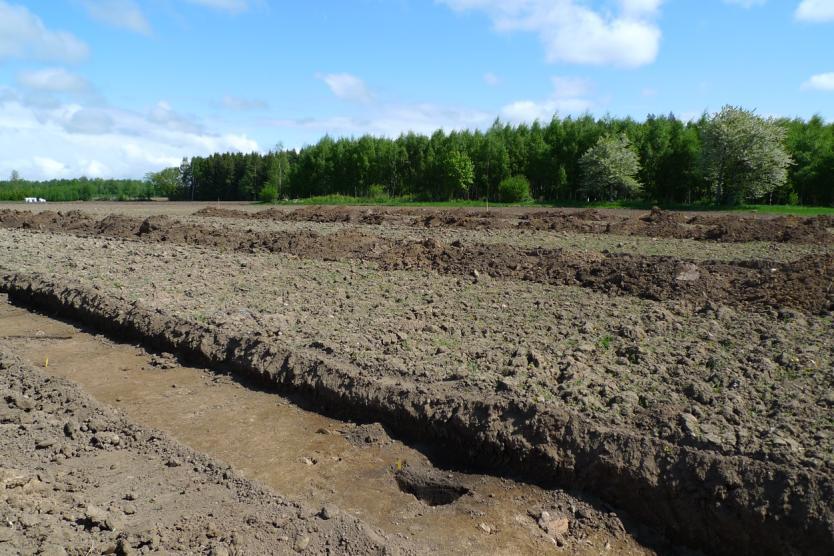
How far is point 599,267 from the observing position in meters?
10.5

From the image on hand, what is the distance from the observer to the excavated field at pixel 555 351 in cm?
407

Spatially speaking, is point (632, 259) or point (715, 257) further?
point (715, 257)

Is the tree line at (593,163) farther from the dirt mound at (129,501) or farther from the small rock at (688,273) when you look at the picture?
the dirt mound at (129,501)

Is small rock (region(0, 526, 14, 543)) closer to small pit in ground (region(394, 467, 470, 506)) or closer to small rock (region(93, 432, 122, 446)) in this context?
small rock (region(93, 432, 122, 446))

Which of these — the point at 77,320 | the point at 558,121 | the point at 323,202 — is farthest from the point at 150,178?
the point at 77,320

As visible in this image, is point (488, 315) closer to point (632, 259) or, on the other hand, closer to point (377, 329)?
point (377, 329)

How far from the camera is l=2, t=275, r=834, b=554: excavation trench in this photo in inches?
147

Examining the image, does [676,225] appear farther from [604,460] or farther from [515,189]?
[515,189]

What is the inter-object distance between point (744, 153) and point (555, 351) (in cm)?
3649

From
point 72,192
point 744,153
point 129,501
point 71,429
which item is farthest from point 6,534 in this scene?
point 72,192

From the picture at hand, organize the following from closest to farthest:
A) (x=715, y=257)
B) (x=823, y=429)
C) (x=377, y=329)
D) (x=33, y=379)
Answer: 1. (x=823, y=429)
2. (x=33, y=379)
3. (x=377, y=329)
4. (x=715, y=257)

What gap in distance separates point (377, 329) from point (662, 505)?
3888mm

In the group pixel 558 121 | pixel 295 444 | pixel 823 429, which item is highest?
pixel 558 121

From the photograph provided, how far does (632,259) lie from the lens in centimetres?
1134
